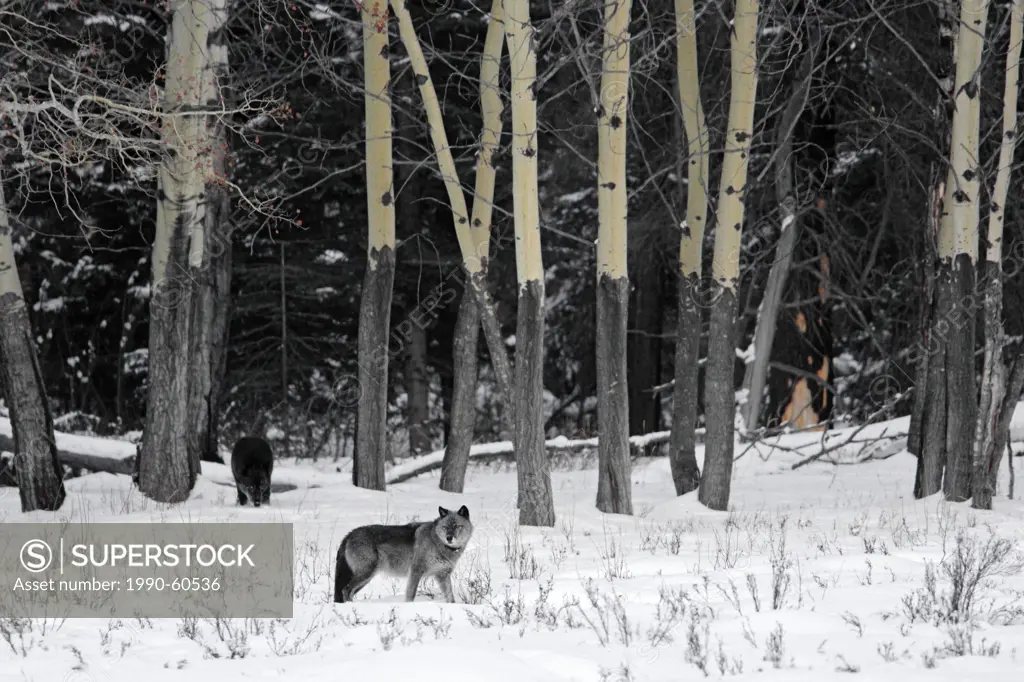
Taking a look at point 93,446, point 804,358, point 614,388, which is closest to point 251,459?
point 93,446

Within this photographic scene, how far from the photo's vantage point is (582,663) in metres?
5.96

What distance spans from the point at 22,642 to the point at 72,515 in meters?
5.54

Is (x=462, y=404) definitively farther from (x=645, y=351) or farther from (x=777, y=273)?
(x=645, y=351)

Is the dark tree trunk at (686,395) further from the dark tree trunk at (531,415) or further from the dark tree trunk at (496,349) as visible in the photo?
the dark tree trunk at (531,415)

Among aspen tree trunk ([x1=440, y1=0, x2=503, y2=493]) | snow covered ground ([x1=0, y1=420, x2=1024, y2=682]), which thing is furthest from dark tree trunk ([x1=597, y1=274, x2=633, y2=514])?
aspen tree trunk ([x1=440, y1=0, x2=503, y2=493])

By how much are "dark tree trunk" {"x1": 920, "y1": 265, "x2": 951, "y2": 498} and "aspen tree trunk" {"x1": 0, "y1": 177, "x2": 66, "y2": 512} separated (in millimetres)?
10256

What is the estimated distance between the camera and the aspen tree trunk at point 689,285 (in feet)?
46.4

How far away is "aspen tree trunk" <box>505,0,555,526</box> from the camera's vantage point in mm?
10906

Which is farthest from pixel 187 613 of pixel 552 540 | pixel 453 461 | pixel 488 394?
pixel 488 394

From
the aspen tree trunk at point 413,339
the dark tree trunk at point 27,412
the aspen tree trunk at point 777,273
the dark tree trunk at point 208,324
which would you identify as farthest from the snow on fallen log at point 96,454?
the aspen tree trunk at point 777,273

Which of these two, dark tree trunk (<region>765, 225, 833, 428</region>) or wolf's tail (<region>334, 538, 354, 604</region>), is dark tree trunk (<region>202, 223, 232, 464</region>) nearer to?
dark tree trunk (<region>765, 225, 833, 428</region>)

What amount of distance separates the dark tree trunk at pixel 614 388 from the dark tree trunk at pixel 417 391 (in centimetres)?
1026

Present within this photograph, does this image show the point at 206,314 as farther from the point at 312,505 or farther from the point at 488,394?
the point at 488,394

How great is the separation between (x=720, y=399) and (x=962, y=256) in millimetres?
3147
